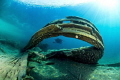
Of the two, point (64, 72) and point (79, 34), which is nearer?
point (64, 72)

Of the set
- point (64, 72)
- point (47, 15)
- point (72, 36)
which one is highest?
point (47, 15)

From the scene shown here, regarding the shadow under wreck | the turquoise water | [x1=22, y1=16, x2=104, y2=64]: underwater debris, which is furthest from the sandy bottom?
the turquoise water

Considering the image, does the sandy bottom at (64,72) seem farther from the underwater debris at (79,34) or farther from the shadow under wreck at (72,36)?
the underwater debris at (79,34)

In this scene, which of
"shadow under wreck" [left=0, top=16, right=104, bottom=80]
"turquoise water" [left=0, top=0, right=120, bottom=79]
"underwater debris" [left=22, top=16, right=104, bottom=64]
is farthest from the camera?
"turquoise water" [left=0, top=0, right=120, bottom=79]

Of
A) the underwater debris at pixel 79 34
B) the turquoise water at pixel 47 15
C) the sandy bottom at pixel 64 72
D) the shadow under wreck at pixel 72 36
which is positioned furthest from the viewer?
the turquoise water at pixel 47 15

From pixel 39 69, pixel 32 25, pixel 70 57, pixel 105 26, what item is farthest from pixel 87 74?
pixel 105 26

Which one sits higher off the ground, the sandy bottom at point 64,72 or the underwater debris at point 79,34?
the underwater debris at point 79,34

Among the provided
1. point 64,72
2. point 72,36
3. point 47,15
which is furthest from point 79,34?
point 47,15

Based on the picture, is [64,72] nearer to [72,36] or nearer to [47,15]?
[72,36]

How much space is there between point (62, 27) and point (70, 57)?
1803 millimetres

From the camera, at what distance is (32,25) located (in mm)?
55188

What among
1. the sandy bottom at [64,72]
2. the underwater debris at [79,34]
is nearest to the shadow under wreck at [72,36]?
the underwater debris at [79,34]

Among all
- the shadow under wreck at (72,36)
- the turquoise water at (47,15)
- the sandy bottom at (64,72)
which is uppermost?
the turquoise water at (47,15)

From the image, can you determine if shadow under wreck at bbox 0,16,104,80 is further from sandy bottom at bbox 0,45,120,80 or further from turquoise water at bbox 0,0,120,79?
turquoise water at bbox 0,0,120,79
